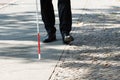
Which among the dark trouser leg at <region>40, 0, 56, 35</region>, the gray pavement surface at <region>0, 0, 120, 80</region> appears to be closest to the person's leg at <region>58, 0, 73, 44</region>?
the gray pavement surface at <region>0, 0, 120, 80</region>

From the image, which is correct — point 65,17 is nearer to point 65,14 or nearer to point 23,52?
point 65,14

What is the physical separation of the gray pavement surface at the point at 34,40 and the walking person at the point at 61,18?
0.53 ft

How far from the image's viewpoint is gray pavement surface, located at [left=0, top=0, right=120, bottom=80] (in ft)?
18.9

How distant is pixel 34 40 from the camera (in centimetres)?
786

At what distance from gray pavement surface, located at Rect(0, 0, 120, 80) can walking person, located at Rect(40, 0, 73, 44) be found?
0.53 feet

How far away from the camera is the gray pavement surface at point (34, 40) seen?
18.9 feet

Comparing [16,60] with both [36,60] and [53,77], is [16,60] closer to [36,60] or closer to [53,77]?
[36,60]

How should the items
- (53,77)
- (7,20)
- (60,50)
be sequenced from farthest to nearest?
(7,20) → (60,50) → (53,77)

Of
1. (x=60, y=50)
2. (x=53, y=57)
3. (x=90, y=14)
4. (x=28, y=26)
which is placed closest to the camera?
(x=53, y=57)

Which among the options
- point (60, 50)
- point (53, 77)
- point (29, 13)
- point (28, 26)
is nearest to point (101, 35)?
point (60, 50)

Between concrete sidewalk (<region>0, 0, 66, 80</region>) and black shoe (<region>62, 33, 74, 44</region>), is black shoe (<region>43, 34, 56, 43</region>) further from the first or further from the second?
black shoe (<region>62, 33, 74, 44</region>)

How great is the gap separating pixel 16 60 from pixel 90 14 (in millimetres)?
5445

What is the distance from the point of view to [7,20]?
10750mm

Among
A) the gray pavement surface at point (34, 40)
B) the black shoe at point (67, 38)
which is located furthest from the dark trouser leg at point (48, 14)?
the black shoe at point (67, 38)
